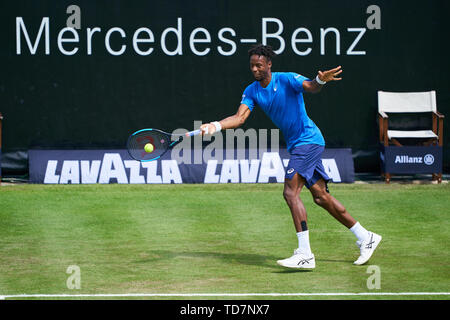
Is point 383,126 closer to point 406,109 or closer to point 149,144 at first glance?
point 406,109

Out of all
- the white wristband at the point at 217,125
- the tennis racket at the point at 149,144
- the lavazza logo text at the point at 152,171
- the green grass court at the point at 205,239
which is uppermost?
the white wristband at the point at 217,125

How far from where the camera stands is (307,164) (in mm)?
6219

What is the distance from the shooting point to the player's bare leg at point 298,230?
5980 millimetres

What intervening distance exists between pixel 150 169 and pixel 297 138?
212 inches

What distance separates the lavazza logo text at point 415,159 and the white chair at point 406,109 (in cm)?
21

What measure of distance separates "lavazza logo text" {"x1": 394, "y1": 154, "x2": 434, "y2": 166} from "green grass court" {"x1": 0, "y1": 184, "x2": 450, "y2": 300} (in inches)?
19.9

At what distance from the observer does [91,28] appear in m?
11.8

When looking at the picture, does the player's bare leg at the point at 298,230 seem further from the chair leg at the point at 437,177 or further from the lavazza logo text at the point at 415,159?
the chair leg at the point at 437,177

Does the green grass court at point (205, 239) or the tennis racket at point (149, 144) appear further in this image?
the tennis racket at point (149, 144)

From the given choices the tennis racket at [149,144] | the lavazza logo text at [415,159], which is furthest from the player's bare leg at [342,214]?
the lavazza logo text at [415,159]
